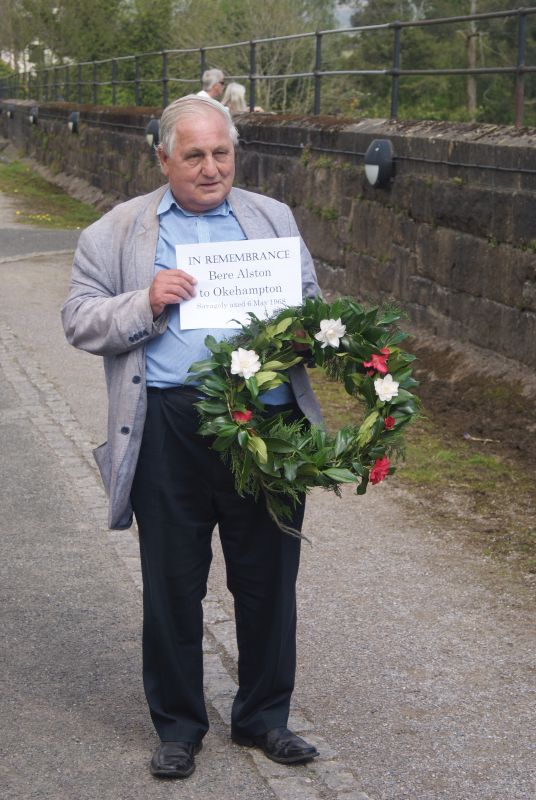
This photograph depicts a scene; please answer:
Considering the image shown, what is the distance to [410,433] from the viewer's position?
8359 millimetres

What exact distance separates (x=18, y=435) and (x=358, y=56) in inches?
997

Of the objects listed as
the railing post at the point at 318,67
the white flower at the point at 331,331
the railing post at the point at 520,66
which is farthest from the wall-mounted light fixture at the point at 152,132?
the white flower at the point at 331,331

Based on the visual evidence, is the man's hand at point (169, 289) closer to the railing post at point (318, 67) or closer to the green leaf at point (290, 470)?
the green leaf at point (290, 470)

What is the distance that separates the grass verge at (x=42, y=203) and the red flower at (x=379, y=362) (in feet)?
56.3

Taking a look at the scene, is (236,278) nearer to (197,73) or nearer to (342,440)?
(342,440)

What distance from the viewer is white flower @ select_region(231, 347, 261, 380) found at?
3758 mm

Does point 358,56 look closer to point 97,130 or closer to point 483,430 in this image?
point 97,130

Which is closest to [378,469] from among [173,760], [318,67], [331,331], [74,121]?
[331,331]

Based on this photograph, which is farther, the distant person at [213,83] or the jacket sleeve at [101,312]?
the distant person at [213,83]

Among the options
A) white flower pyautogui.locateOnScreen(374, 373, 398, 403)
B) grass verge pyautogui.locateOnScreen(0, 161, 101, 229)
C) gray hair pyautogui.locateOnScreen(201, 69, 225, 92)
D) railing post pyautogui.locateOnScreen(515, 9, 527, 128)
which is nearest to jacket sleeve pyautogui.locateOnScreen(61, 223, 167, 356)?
white flower pyautogui.locateOnScreen(374, 373, 398, 403)

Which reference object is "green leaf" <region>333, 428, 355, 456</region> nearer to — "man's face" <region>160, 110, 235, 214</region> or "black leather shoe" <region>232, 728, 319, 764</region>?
"man's face" <region>160, 110, 235, 214</region>

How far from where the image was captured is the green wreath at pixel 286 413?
12.4ft

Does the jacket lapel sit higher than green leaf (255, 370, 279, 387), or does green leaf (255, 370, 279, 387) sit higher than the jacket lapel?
Result: the jacket lapel

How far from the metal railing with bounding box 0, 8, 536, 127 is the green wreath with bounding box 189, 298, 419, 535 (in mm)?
5016
